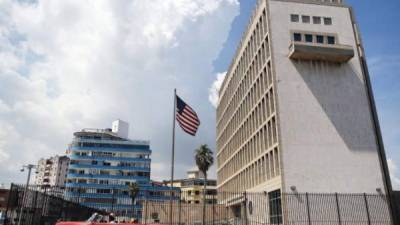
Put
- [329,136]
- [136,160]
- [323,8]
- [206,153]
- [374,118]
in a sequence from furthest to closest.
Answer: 1. [136,160]
2. [206,153]
3. [323,8]
4. [374,118]
5. [329,136]

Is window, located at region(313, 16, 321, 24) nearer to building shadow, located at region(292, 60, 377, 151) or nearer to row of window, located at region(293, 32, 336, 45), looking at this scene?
row of window, located at region(293, 32, 336, 45)

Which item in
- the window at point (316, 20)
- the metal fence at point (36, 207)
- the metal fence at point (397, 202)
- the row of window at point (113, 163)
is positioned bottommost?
the metal fence at point (36, 207)

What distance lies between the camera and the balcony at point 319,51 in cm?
4078

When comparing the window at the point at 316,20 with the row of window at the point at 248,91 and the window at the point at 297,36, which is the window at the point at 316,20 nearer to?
the window at the point at 297,36

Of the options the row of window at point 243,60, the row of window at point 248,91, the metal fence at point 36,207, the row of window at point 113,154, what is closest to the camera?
the metal fence at point 36,207

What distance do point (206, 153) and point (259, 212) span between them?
21295mm

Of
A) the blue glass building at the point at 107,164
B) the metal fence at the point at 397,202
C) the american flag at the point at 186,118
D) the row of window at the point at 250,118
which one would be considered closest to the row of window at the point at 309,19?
the row of window at the point at 250,118

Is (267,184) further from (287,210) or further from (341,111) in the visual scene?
(341,111)

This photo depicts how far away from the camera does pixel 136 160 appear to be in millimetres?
104125

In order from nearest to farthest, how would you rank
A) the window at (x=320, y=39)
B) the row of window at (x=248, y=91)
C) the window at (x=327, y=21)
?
the window at (x=320, y=39), the window at (x=327, y=21), the row of window at (x=248, y=91)

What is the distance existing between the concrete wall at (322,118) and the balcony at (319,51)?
1071 millimetres

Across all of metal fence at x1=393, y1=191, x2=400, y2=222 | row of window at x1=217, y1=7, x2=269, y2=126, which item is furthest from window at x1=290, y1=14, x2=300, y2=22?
metal fence at x1=393, y1=191, x2=400, y2=222

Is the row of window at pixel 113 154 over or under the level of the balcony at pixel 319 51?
over

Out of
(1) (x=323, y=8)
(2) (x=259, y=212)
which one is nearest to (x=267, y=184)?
(2) (x=259, y=212)
